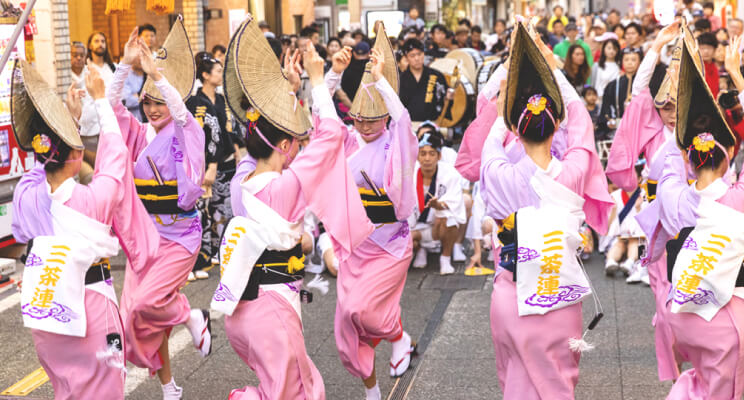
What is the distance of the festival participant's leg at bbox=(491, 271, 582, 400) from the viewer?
13.5 feet

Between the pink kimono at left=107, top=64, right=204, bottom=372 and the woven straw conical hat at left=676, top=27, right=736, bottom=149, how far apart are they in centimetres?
253

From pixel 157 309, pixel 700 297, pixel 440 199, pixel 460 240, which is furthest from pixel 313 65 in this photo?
pixel 460 240

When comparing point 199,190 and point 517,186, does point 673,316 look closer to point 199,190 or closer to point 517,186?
point 517,186

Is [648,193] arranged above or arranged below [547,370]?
above

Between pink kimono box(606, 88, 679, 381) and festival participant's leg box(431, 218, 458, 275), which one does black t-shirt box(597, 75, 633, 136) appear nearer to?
festival participant's leg box(431, 218, 458, 275)

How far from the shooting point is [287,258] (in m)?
4.27

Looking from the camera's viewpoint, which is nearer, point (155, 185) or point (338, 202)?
point (338, 202)

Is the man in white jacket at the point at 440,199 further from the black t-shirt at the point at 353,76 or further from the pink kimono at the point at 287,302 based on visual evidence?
the pink kimono at the point at 287,302

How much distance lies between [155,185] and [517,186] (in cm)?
225

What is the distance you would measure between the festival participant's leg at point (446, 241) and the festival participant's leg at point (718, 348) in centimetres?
436

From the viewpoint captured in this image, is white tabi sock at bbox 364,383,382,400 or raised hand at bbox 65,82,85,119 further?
white tabi sock at bbox 364,383,382,400

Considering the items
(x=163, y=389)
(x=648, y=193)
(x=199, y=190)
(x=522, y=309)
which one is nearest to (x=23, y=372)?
(x=163, y=389)

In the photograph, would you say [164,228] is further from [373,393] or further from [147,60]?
[373,393]

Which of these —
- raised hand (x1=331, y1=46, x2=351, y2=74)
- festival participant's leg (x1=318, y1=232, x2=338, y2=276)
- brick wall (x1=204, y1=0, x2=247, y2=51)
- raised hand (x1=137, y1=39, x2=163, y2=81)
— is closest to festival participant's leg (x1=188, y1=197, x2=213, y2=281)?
festival participant's leg (x1=318, y1=232, x2=338, y2=276)
